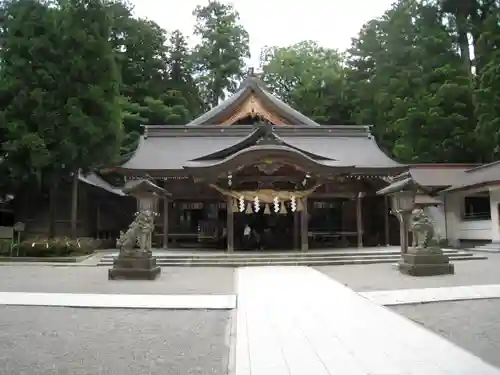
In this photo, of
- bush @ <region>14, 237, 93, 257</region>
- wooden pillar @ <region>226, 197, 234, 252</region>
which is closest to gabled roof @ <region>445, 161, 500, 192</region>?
wooden pillar @ <region>226, 197, 234, 252</region>

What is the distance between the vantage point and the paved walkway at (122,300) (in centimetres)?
679

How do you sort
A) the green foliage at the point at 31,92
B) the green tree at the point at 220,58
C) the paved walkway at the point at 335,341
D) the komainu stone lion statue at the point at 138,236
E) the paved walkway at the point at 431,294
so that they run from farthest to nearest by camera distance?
the green tree at the point at 220,58, the green foliage at the point at 31,92, the komainu stone lion statue at the point at 138,236, the paved walkway at the point at 431,294, the paved walkway at the point at 335,341

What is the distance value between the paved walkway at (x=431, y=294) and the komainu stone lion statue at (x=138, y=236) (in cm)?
541

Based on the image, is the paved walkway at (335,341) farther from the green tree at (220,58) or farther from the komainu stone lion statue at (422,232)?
the green tree at (220,58)

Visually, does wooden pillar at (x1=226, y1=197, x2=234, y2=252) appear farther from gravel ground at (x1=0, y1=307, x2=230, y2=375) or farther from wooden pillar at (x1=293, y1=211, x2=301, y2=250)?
gravel ground at (x1=0, y1=307, x2=230, y2=375)

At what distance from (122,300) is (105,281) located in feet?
9.48

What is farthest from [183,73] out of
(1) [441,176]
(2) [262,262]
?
(2) [262,262]

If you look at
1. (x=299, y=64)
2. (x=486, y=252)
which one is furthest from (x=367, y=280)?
(x=299, y=64)

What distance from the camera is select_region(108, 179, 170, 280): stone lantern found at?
33.5ft

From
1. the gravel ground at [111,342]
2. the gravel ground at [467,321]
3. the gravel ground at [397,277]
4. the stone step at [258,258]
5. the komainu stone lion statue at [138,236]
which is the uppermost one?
the komainu stone lion statue at [138,236]

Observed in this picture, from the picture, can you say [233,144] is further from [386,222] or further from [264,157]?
[386,222]

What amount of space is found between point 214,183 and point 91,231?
859 centimetres

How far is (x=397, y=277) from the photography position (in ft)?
32.7

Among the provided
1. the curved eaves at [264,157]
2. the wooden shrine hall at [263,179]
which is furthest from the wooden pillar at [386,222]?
the curved eaves at [264,157]
